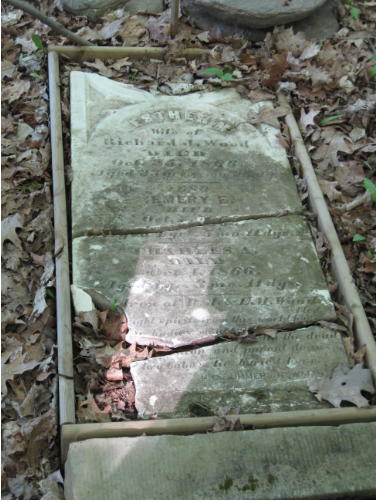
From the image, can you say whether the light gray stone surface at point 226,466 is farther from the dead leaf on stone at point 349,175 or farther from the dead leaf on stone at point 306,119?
the dead leaf on stone at point 306,119

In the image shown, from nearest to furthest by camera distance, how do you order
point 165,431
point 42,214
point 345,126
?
point 165,431 → point 42,214 → point 345,126

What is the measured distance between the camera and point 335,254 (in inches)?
126

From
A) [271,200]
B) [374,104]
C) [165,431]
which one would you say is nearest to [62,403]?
[165,431]

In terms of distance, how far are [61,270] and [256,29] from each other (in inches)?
109

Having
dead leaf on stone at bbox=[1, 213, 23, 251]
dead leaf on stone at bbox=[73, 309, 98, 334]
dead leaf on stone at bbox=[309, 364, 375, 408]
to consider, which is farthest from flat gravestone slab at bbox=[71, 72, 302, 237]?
dead leaf on stone at bbox=[309, 364, 375, 408]

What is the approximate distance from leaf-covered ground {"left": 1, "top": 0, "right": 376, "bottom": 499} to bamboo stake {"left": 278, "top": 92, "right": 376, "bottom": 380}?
0.06 m

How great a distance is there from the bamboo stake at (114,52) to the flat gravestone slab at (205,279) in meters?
1.78

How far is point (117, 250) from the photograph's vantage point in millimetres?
3068

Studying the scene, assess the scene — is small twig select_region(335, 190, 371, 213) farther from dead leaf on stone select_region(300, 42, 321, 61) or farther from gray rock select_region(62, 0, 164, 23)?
gray rock select_region(62, 0, 164, 23)

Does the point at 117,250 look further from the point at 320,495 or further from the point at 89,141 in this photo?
the point at 320,495

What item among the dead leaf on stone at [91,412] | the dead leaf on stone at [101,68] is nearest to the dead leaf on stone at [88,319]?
the dead leaf on stone at [91,412]

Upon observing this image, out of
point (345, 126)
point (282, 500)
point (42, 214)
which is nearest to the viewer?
point (282, 500)

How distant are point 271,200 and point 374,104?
4.74 ft

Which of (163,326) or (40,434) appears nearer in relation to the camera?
(40,434)
